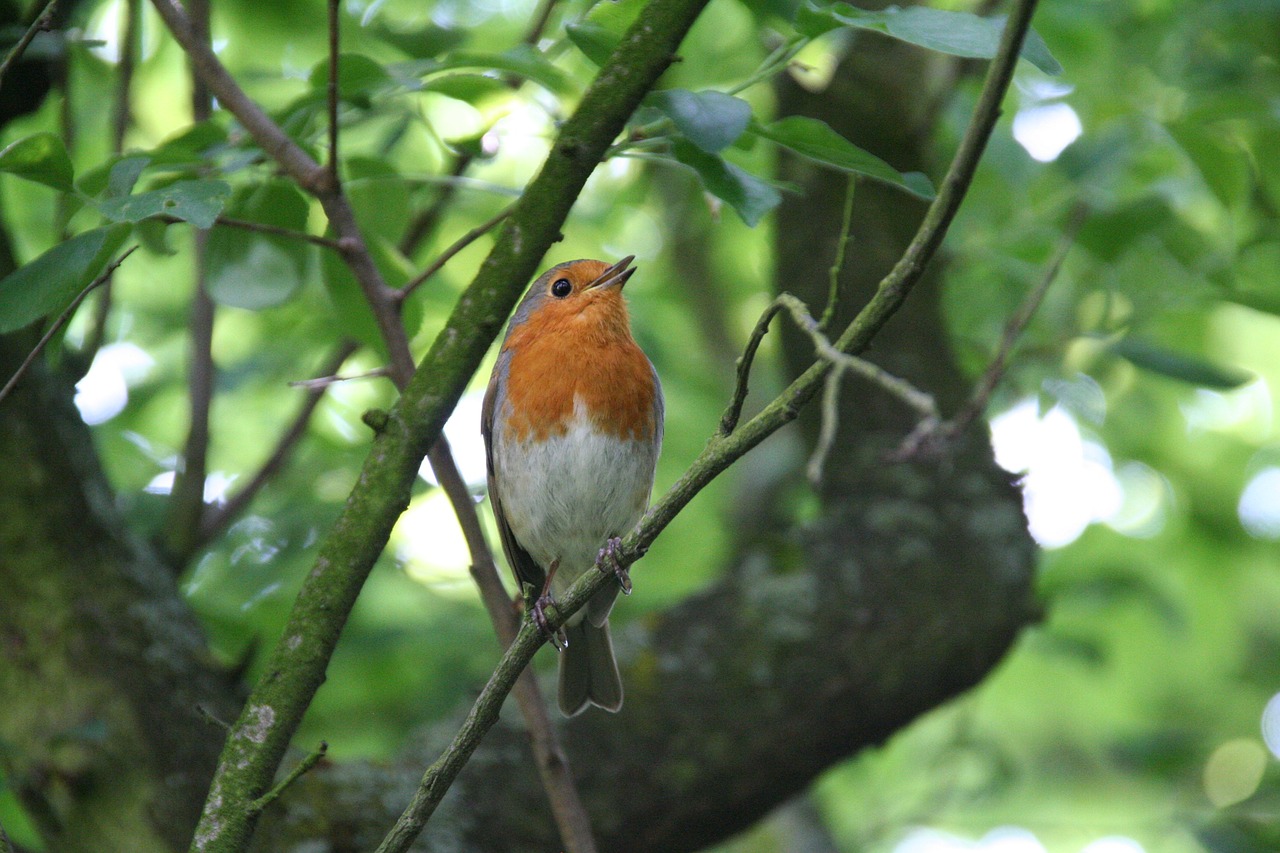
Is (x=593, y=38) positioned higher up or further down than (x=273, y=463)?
further down

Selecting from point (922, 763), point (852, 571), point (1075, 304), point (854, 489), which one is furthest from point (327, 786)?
point (922, 763)

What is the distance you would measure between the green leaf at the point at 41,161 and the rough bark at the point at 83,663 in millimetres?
1235

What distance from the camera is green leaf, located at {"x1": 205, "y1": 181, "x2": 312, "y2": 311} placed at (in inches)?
112

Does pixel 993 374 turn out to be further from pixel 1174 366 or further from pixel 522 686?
pixel 522 686

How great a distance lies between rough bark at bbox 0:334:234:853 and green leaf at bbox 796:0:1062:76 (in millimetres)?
2470

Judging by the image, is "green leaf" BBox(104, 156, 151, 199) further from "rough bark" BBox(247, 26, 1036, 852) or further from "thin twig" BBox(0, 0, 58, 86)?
"rough bark" BBox(247, 26, 1036, 852)

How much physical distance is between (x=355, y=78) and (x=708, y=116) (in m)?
0.89

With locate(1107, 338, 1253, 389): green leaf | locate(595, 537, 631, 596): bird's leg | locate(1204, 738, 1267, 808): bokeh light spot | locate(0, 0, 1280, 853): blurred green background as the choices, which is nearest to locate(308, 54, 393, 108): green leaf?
locate(0, 0, 1280, 853): blurred green background

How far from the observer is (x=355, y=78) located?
8.29ft

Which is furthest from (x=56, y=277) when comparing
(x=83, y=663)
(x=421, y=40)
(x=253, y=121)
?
(x=421, y=40)

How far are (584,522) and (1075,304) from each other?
231 centimetres

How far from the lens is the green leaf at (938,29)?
2.00 m

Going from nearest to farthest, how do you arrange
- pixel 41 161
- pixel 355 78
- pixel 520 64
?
pixel 41 161, pixel 520 64, pixel 355 78

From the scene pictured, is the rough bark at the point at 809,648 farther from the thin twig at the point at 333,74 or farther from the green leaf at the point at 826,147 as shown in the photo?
the thin twig at the point at 333,74
